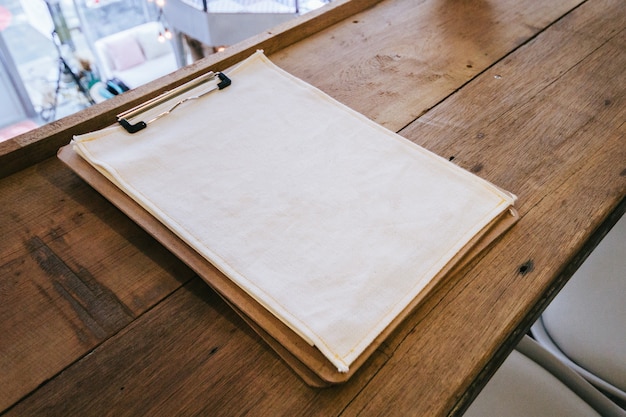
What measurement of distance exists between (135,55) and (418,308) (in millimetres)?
9060

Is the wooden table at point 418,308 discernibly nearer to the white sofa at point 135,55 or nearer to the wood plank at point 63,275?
the wood plank at point 63,275

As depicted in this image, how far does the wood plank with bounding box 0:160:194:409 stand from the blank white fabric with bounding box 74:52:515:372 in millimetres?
59

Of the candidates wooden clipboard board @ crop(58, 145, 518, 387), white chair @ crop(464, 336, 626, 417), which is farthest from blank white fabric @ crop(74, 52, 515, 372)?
white chair @ crop(464, 336, 626, 417)

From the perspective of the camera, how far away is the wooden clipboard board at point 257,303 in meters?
0.46

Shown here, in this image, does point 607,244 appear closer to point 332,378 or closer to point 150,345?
point 332,378

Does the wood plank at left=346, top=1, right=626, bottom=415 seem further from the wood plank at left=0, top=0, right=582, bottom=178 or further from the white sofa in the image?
the white sofa

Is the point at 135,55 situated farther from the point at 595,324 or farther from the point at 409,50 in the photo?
the point at 595,324

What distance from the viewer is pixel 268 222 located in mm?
570

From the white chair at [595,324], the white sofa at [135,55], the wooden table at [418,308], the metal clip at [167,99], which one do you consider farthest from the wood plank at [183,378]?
the white sofa at [135,55]

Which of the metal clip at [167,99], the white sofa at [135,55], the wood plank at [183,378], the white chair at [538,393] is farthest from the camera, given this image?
the white sofa at [135,55]

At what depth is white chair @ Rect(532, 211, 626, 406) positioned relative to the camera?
880 millimetres

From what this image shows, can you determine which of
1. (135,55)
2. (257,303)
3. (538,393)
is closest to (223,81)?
(257,303)

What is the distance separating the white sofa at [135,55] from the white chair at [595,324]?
8.04 meters

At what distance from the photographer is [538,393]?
0.81 metres
